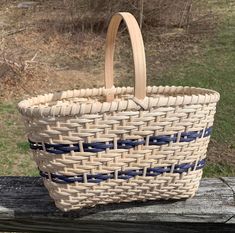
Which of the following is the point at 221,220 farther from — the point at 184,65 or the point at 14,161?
the point at 184,65

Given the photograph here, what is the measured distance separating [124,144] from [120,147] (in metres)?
0.01

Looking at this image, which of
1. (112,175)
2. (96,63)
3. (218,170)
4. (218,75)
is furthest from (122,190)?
(96,63)

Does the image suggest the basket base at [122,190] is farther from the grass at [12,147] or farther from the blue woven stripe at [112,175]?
the grass at [12,147]

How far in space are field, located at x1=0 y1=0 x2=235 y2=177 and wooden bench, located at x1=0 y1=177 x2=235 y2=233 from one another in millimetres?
1964

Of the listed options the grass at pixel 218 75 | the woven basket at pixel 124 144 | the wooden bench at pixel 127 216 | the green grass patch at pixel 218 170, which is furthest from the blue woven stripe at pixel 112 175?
the grass at pixel 218 75

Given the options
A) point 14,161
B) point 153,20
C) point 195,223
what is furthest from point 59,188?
point 153,20

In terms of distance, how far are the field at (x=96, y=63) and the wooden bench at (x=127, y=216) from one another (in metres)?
1.96

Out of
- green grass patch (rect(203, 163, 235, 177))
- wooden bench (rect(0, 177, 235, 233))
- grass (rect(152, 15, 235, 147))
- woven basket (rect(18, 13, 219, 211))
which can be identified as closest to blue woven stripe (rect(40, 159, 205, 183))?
woven basket (rect(18, 13, 219, 211))

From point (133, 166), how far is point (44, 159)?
211 millimetres

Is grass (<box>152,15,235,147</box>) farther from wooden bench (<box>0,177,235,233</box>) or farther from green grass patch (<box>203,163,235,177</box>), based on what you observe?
wooden bench (<box>0,177,235,233</box>)

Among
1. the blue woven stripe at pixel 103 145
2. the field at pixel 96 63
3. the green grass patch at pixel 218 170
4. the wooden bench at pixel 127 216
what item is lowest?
the field at pixel 96 63

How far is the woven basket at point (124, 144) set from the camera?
1114 mm

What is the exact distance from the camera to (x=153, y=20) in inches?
296

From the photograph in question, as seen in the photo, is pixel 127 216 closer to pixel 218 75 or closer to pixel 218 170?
pixel 218 170
